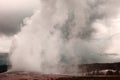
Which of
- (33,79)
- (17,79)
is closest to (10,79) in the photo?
(17,79)

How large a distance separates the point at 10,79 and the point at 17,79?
20.6 feet

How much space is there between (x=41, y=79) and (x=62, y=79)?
20.0 m

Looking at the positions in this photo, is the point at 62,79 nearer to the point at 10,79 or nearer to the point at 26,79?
the point at 26,79

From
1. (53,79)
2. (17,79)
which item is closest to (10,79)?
(17,79)

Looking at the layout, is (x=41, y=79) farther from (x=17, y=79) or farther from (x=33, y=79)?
(x=17, y=79)

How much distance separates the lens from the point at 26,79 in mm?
196000

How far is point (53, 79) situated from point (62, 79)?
28.3 feet

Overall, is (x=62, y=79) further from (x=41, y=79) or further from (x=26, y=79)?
(x=26, y=79)

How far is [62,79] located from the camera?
19950cm

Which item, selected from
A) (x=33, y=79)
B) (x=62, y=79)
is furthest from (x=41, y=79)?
(x=62, y=79)

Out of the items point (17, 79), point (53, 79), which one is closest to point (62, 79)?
point (53, 79)

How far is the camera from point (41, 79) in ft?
644

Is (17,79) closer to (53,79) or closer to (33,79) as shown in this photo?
(33,79)

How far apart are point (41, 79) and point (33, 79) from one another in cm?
755
